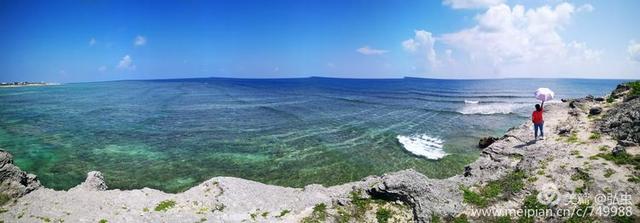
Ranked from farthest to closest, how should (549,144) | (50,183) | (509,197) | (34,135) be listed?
1. (34,135)
2. (50,183)
3. (549,144)
4. (509,197)

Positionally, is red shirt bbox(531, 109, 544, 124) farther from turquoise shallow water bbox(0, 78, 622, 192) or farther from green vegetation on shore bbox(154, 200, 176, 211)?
green vegetation on shore bbox(154, 200, 176, 211)

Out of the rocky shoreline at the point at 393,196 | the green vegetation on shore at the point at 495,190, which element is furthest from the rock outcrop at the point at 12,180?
the green vegetation on shore at the point at 495,190

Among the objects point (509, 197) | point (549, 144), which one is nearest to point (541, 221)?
point (509, 197)

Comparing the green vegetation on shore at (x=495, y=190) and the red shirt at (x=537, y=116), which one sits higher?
the red shirt at (x=537, y=116)

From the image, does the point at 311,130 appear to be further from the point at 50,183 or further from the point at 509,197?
the point at 509,197

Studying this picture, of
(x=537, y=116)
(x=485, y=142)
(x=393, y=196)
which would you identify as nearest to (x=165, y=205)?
(x=393, y=196)

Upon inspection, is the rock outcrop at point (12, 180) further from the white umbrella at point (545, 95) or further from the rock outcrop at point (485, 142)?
the rock outcrop at point (485, 142)

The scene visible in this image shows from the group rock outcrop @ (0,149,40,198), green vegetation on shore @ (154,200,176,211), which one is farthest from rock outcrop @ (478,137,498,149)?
rock outcrop @ (0,149,40,198)
